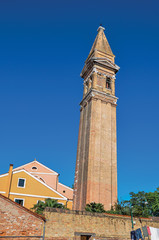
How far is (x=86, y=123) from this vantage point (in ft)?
111

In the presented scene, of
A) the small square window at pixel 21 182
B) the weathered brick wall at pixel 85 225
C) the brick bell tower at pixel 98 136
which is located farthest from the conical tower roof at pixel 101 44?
the weathered brick wall at pixel 85 225

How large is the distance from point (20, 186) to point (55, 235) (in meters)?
13.1

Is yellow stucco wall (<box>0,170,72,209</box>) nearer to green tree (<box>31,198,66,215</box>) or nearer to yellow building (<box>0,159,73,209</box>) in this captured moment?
yellow building (<box>0,159,73,209</box>)

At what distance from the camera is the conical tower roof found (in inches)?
1560

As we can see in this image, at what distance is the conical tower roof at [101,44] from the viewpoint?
39.6 metres

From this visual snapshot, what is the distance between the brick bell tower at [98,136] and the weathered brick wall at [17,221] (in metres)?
11.9

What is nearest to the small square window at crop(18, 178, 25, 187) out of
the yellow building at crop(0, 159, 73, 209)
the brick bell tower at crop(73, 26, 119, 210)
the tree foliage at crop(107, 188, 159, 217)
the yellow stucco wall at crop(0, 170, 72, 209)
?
the yellow building at crop(0, 159, 73, 209)

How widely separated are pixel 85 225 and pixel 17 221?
17.9 ft

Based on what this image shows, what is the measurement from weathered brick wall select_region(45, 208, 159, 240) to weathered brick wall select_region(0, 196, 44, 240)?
2.76 ft

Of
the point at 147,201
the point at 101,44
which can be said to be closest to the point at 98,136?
the point at 147,201

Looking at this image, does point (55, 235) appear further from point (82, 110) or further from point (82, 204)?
point (82, 110)

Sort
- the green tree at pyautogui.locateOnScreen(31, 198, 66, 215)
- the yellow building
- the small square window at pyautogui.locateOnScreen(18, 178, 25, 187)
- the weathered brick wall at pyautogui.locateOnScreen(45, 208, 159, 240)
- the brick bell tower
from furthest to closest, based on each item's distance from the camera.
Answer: the brick bell tower
the small square window at pyautogui.locateOnScreen(18, 178, 25, 187)
the yellow building
the green tree at pyautogui.locateOnScreen(31, 198, 66, 215)
the weathered brick wall at pyautogui.locateOnScreen(45, 208, 159, 240)

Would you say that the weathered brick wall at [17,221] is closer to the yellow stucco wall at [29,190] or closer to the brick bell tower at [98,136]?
the brick bell tower at [98,136]

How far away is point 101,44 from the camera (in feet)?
135
